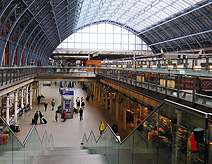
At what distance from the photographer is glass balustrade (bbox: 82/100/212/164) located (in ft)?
11.4

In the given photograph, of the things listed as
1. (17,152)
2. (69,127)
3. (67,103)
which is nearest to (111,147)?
(17,152)

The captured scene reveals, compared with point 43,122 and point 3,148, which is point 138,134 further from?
point 43,122

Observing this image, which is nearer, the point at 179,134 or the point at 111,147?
the point at 179,134

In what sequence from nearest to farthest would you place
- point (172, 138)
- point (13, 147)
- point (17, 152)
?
point (172, 138), point (13, 147), point (17, 152)

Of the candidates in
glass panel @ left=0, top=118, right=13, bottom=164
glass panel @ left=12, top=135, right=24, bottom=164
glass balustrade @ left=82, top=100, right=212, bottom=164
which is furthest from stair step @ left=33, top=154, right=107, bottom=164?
glass panel @ left=0, top=118, right=13, bottom=164

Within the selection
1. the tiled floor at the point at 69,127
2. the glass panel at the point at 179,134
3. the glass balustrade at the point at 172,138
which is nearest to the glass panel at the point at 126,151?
the glass balustrade at the point at 172,138

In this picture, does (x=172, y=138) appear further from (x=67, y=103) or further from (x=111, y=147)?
(x=67, y=103)

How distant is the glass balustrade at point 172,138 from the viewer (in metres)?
3.48

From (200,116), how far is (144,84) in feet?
29.5

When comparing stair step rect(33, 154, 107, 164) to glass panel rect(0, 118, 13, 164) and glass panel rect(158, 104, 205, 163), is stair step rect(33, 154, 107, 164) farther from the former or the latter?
glass panel rect(158, 104, 205, 163)

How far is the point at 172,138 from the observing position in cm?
482

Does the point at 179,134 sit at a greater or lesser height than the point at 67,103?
greater

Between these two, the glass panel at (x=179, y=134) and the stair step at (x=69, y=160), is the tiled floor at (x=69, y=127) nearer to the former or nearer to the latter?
the stair step at (x=69, y=160)

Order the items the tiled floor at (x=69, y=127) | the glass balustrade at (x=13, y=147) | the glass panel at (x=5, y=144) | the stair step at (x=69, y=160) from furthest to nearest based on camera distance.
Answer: the tiled floor at (x=69, y=127) → the stair step at (x=69, y=160) → the glass balustrade at (x=13, y=147) → the glass panel at (x=5, y=144)
